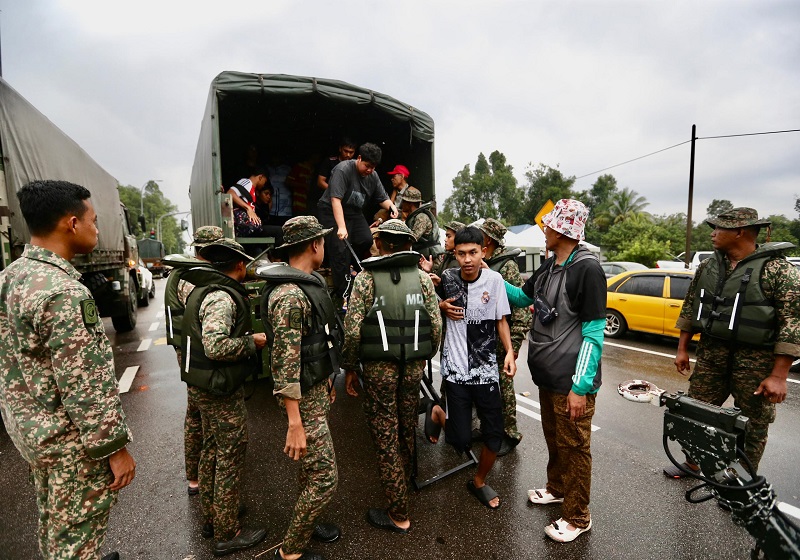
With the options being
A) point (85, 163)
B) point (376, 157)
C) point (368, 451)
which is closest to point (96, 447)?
point (368, 451)

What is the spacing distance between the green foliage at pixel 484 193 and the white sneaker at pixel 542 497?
43.5 meters

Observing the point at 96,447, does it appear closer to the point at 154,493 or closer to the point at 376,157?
the point at 154,493

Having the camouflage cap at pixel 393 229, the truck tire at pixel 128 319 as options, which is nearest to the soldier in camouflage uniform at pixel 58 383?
the camouflage cap at pixel 393 229

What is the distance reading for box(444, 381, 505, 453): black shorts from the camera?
2.59 meters

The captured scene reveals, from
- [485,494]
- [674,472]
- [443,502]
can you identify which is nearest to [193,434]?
[443,502]

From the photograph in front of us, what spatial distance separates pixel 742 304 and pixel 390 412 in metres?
2.45

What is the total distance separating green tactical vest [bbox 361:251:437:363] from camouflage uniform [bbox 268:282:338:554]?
1.31 feet

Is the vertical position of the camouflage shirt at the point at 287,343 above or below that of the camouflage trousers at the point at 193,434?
above

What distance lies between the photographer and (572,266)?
228 cm

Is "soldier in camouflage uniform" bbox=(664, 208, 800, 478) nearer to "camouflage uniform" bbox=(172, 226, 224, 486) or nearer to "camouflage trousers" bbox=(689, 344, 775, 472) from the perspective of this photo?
"camouflage trousers" bbox=(689, 344, 775, 472)

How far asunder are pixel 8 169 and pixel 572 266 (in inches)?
203

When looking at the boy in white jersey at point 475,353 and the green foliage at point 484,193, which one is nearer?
the boy in white jersey at point 475,353

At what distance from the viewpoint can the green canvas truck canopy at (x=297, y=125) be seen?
164 inches

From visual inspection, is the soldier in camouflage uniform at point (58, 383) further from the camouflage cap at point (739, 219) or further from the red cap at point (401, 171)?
the red cap at point (401, 171)
